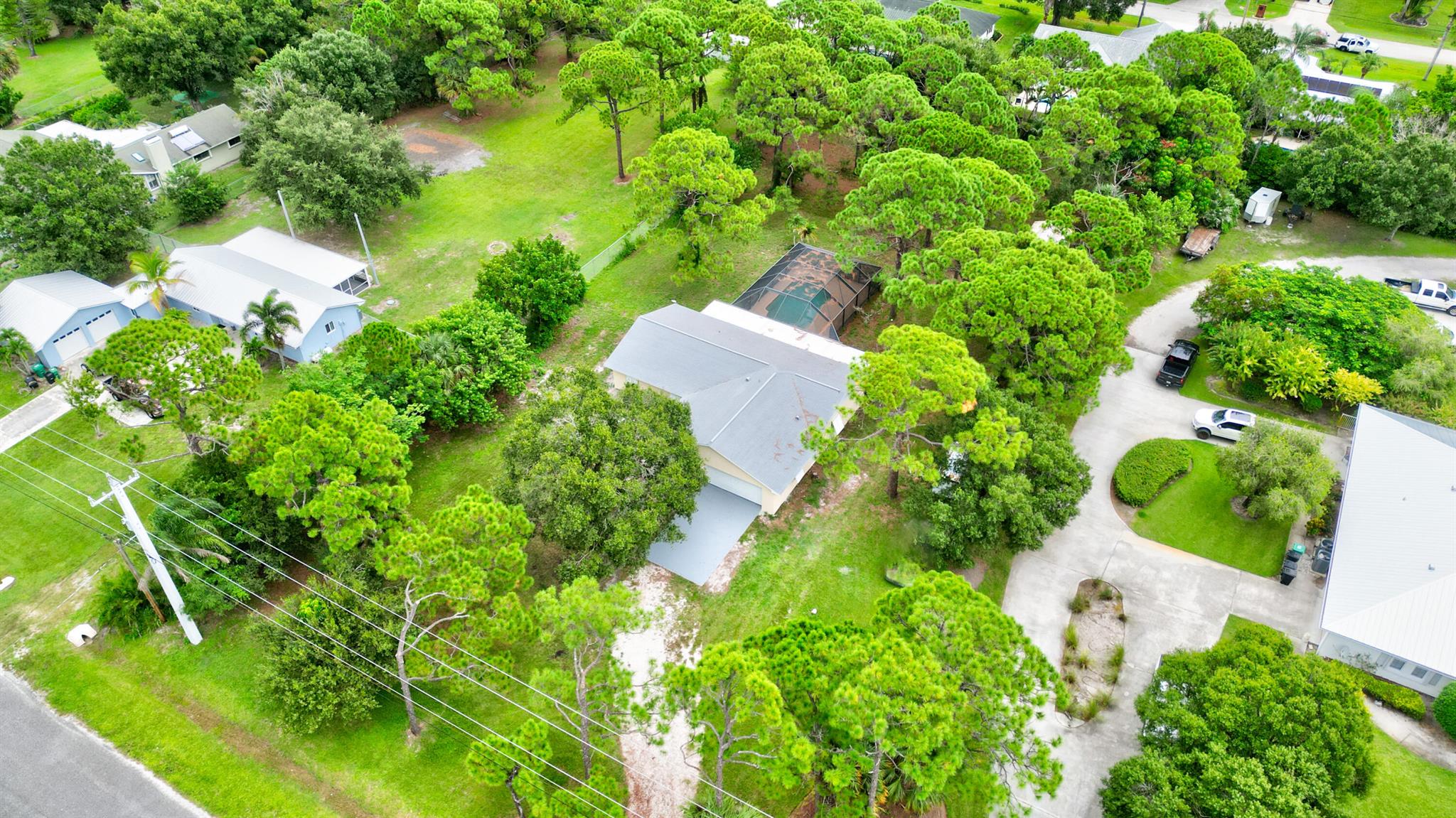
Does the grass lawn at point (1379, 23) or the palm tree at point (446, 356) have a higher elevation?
the grass lawn at point (1379, 23)

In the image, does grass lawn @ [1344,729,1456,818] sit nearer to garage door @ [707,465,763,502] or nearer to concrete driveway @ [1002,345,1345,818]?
concrete driveway @ [1002,345,1345,818]

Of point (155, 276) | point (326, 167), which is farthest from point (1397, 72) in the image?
point (155, 276)

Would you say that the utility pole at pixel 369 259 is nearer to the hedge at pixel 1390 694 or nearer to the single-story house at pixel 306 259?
the single-story house at pixel 306 259

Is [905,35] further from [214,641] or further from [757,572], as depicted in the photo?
[214,641]

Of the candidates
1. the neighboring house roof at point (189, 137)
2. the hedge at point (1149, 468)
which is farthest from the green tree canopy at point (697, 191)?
the neighboring house roof at point (189, 137)

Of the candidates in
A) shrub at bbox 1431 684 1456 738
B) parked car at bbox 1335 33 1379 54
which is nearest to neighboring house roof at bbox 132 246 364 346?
shrub at bbox 1431 684 1456 738

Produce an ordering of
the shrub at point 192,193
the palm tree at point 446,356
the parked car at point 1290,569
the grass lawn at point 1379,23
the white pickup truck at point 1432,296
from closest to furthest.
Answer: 1. the parked car at point 1290,569
2. the palm tree at point 446,356
3. the white pickup truck at point 1432,296
4. the shrub at point 192,193
5. the grass lawn at point 1379,23

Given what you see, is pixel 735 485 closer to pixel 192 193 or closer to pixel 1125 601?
pixel 1125 601
